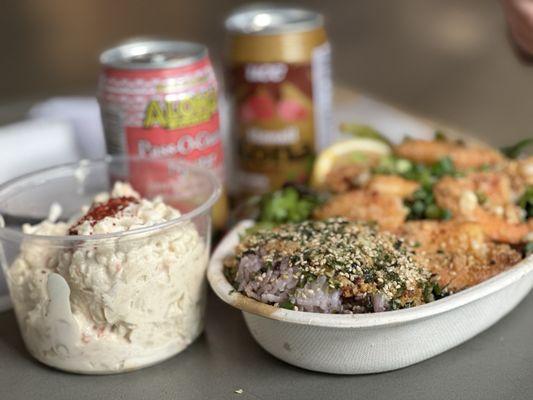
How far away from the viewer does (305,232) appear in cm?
100

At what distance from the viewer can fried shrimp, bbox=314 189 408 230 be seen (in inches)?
43.2

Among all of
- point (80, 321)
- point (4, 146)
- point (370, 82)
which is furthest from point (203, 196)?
point (370, 82)

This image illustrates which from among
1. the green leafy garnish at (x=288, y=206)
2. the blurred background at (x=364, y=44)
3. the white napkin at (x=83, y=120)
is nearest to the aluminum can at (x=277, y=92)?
the green leafy garnish at (x=288, y=206)

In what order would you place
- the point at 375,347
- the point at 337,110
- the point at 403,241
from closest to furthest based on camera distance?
1. the point at 375,347
2. the point at 403,241
3. the point at 337,110

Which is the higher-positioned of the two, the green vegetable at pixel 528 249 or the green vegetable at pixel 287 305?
the green vegetable at pixel 287 305

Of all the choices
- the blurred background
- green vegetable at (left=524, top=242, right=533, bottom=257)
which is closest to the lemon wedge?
green vegetable at (left=524, top=242, right=533, bottom=257)

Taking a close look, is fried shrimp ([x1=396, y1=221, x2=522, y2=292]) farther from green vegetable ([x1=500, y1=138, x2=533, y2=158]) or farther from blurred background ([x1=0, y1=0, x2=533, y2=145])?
blurred background ([x1=0, y1=0, x2=533, y2=145])

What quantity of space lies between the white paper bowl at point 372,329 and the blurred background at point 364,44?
208 centimetres

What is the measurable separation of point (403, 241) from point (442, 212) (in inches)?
5.2

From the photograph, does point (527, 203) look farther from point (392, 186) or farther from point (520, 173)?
point (392, 186)

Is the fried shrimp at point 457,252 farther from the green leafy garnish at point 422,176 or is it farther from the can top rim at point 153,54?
the can top rim at point 153,54

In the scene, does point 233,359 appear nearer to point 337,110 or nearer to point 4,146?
point 4,146

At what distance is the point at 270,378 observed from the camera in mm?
951

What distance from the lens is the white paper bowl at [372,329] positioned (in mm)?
865
